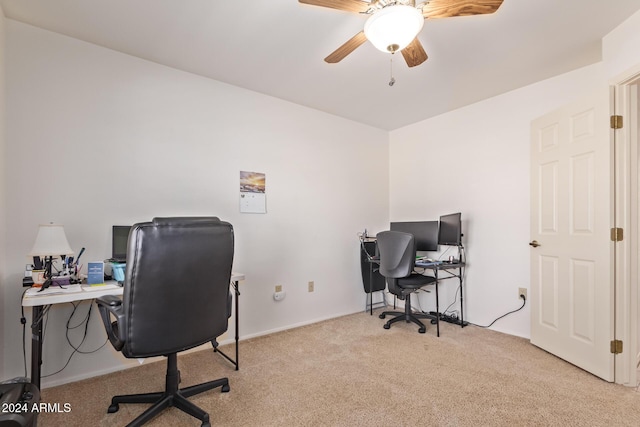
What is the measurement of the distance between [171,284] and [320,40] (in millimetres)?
1934

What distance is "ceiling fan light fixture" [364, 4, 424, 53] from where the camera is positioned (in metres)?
1.43

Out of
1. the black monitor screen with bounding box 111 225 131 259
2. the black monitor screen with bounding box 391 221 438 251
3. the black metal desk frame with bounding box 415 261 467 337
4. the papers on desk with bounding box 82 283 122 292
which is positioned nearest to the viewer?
the papers on desk with bounding box 82 283 122 292

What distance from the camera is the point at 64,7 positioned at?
76.3 inches

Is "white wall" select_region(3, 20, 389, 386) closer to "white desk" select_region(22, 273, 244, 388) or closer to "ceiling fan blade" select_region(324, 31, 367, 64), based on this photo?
"white desk" select_region(22, 273, 244, 388)

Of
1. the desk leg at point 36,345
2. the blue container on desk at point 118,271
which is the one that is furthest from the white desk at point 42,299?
the blue container on desk at point 118,271

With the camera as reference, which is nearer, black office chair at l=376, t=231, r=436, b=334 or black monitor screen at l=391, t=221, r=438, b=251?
black office chair at l=376, t=231, r=436, b=334

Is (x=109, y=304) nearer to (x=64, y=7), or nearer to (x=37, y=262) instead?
(x=37, y=262)

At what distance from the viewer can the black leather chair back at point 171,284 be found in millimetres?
1467

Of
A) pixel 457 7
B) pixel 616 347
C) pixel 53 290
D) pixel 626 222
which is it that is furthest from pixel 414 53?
pixel 53 290

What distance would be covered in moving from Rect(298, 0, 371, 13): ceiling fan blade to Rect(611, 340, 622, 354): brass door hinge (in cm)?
271

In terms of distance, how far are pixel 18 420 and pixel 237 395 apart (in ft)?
3.99

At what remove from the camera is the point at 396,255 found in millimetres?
3143

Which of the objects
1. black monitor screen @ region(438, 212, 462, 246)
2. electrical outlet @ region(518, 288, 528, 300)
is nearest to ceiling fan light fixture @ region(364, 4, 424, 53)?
black monitor screen @ region(438, 212, 462, 246)

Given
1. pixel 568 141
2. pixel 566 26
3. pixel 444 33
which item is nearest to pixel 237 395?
pixel 444 33
